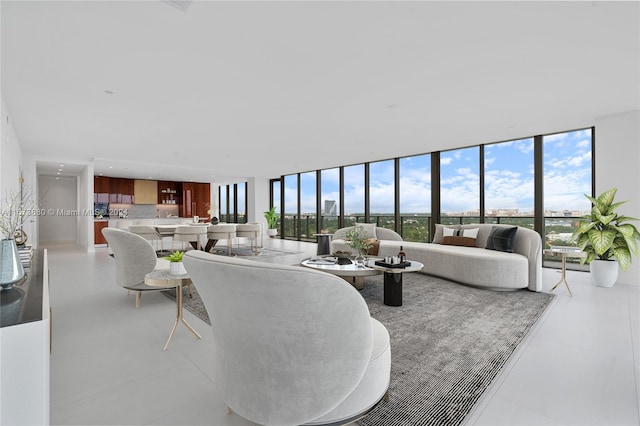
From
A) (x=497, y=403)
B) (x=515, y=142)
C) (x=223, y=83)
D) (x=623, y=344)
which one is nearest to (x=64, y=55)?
(x=223, y=83)

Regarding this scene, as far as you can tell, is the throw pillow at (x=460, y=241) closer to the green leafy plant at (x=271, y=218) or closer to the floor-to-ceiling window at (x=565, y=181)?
the floor-to-ceiling window at (x=565, y=181)

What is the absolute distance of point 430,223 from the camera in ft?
25.0

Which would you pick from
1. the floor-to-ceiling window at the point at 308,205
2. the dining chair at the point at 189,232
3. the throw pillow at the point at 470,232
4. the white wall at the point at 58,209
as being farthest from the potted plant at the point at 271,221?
the throw pillow at the point at 470,232

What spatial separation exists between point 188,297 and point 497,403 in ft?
11.7

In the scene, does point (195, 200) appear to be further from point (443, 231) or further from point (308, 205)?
point (443, 231)

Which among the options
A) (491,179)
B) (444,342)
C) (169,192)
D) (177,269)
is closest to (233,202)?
(169,192)

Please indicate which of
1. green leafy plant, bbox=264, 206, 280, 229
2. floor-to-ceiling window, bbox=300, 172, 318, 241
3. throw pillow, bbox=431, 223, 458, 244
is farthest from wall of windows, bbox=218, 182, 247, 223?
throw pillow, bbox=431, 223, 458, 244

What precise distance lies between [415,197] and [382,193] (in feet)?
3.63

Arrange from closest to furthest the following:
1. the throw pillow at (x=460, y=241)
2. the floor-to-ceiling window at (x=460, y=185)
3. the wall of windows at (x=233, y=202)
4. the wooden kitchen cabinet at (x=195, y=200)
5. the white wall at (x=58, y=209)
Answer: the throw pillow at (x=460, y=241)
the floor-to-ceiling window at (x=460, y=185)
the white wall at (x=58, y=209)
the wooden kitchen cabinet at (x=195, y=200)
the wall of windows at (x=233, y=202)

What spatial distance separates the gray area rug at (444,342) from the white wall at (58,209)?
10.4 m

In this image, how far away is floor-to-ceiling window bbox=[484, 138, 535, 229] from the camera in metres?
6.02

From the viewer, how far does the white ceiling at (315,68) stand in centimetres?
231

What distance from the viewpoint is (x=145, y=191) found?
1227 cm

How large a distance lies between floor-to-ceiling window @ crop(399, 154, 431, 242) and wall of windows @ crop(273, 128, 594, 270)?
0.03 metres
